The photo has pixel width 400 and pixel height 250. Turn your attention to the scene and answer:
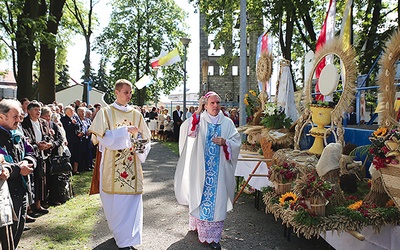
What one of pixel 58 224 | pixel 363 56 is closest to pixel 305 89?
pixel 58 224

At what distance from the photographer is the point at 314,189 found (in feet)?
11.2

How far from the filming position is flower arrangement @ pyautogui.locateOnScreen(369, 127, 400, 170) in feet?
9.78

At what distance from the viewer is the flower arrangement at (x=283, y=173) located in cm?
452

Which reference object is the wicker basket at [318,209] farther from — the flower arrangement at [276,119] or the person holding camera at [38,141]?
the person holding camera at [38,141]

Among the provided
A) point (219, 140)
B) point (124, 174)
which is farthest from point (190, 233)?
point (219, 140)

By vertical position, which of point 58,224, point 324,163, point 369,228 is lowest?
point 58,224

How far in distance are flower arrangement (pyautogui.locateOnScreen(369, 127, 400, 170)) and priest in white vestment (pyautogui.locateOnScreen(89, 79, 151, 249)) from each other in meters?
2.66

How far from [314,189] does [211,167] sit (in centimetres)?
165

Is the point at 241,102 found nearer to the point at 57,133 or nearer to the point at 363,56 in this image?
the point at 57,133

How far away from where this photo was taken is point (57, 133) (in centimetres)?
666

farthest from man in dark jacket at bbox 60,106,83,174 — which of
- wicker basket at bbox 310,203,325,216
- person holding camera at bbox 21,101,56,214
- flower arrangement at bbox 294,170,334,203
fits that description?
wicker basket at bbox 310,203,325,216

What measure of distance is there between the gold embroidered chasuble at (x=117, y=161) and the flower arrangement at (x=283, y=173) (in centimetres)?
165

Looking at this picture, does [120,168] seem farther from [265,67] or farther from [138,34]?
[138,34]

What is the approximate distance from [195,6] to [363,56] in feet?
26.5
